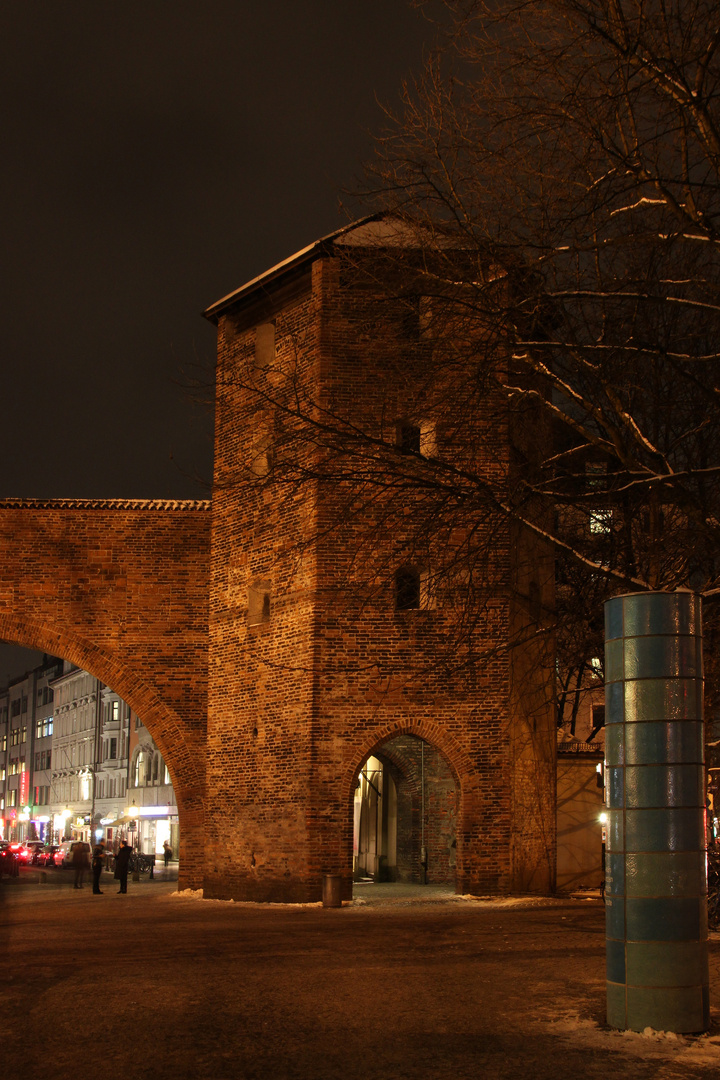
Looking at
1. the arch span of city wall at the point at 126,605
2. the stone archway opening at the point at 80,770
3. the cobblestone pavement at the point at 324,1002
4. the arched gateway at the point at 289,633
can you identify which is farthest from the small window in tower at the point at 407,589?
the stone archway opening at the point at 80,770

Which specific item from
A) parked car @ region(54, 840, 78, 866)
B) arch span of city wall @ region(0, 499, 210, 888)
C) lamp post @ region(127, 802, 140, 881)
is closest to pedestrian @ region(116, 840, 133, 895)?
arch span of city wall @ region(0, 499, 210, 888)

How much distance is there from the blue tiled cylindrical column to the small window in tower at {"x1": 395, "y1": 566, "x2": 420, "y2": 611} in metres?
11.6

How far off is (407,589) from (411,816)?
746 cm

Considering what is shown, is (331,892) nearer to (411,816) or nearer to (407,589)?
(407,589)

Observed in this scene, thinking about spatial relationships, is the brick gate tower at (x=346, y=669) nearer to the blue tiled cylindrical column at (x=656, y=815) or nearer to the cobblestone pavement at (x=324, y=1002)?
the cobblestone pavement at (x=324, y=1002)

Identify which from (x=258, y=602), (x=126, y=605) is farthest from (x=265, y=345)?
(x=126, y=605)

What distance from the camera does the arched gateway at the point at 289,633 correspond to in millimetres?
20234

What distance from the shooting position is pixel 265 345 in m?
23.0

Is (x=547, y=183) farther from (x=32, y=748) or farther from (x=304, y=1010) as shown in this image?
(x=32, y=748)

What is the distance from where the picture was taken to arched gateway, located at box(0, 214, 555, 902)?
20234mm

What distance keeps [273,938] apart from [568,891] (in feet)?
31.5

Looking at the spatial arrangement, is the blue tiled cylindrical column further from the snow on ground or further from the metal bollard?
the metal bollard

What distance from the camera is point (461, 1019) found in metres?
9.12

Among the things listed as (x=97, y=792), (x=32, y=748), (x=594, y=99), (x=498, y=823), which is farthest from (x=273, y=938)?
(x=32, y=748)
